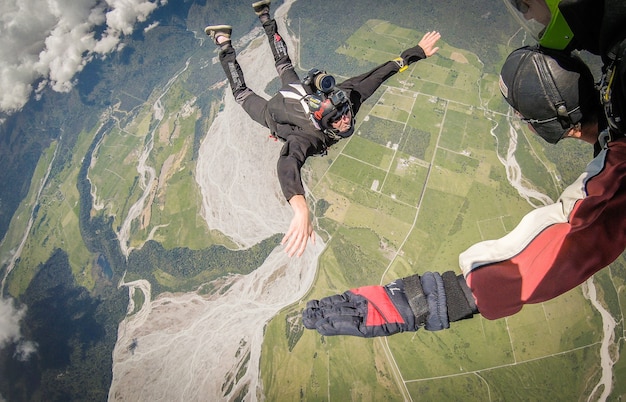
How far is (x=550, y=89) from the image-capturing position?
1651 mm

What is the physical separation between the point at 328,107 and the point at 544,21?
8.32 ft

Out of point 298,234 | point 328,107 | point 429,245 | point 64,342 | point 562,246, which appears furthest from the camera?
point 64,342

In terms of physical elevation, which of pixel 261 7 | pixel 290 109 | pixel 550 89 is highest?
pixel 261 7

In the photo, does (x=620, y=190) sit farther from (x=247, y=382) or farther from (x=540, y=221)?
(x=247, y=382)

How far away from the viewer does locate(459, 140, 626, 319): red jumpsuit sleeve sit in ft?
3.24

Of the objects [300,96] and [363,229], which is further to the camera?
[363,229]

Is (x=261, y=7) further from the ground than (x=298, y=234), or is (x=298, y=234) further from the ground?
(x=261, y=7)

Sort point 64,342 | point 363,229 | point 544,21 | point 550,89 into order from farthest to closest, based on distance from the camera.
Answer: point 64,342
point 363,229
point 550,89
point 544,21

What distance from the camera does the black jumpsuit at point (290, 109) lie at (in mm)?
3131

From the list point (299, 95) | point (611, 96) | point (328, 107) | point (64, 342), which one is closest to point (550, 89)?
point (611, 96)

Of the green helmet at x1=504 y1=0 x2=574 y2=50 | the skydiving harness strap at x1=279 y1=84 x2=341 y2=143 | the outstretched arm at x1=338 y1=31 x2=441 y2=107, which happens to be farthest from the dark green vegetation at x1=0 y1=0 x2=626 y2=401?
the green helmet at x1=504 y1=0 x2=574 y2=50

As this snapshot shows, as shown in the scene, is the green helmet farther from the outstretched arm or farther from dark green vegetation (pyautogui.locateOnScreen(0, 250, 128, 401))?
dark green vegetation (pyautogui.locateOnScreen(0, 250, 128, 401))

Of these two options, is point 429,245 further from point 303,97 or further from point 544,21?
point 544,21

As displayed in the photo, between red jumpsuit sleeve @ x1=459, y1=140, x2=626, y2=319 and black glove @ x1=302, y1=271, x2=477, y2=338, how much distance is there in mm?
170
